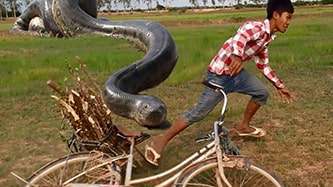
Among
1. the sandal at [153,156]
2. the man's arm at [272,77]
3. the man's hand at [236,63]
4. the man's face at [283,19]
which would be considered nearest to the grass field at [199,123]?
the sandal at [153,156]

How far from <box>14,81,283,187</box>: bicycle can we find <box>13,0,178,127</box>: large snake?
164cm

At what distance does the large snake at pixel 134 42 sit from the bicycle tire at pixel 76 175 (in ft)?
6.17

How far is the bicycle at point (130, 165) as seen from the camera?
2.87m

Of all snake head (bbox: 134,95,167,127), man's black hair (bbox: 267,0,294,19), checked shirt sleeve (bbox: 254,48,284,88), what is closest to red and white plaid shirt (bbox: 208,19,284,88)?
checked shirt sleeve (bbox: 254,48,284,88)

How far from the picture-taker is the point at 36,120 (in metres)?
6.23

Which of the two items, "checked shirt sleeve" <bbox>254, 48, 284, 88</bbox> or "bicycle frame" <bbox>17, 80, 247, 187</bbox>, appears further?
"checked shirt sleeve" <bbox>254, 48, 284, 88</bbox>

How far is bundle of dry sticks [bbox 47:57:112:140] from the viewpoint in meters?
3.27

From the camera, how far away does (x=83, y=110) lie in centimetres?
330

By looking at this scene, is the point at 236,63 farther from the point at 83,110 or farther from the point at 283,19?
the point at 83,110

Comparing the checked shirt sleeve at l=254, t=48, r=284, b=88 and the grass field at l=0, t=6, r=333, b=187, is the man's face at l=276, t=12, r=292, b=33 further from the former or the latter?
the grass field at l=0, t=6, r=333, b=187

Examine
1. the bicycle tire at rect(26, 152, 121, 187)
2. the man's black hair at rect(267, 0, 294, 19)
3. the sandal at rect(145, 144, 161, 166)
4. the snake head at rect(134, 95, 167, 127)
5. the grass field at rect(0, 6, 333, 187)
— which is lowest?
the grass field at rect(0, 6, 333, 187)

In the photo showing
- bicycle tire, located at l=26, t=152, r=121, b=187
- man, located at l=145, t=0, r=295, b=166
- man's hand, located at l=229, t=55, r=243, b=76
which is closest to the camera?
bicycle tire, located at l=26, t=152, r=121, b=187

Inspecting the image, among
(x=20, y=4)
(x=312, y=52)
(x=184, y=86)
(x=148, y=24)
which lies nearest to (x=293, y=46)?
(x=312, y=52)

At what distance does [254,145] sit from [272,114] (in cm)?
132
